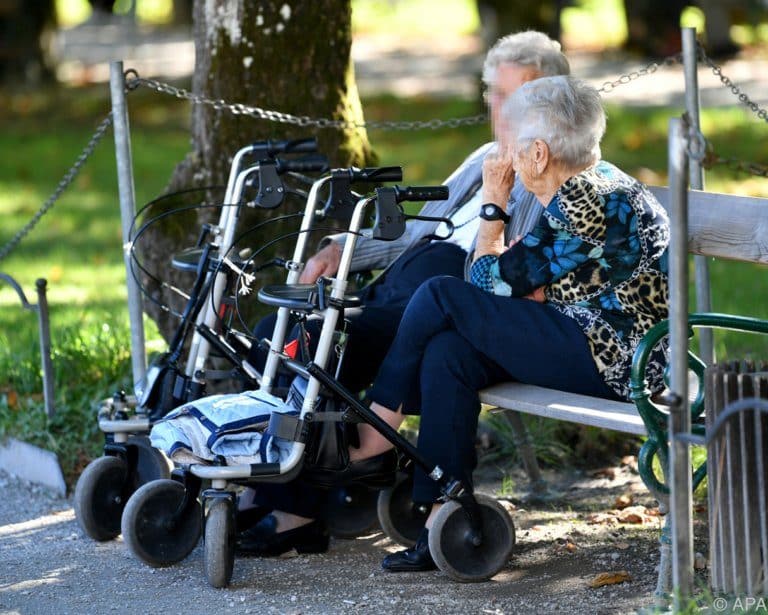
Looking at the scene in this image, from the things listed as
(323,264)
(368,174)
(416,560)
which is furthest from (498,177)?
(416,560)

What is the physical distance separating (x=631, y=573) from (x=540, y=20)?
9213mm

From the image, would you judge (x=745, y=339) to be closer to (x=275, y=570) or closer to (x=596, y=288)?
(x=596, y=288)

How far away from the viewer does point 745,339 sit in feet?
20.2

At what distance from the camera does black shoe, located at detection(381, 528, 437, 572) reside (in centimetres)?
397

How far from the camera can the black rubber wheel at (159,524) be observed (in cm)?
393

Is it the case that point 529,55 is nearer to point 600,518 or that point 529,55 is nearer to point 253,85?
point 253,85

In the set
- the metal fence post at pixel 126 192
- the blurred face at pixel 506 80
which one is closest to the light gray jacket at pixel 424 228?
the blurred face at pixel 506 80

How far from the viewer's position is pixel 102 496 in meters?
4.35

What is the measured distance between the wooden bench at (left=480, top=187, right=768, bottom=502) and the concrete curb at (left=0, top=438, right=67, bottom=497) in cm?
184

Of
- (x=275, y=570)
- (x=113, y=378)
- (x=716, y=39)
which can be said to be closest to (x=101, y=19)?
(x=716, y=39)

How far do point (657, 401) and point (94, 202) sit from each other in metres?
7.50

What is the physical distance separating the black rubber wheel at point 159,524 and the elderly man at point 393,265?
24 centimetres

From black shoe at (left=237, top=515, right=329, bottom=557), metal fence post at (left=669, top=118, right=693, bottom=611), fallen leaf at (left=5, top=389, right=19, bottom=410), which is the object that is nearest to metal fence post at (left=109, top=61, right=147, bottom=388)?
fallen leaf at (left=5, top=389, right=19, bottom=410)

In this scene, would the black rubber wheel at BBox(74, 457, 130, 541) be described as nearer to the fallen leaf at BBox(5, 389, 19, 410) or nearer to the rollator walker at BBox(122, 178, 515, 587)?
the rollator walker at BBox(122, 178, 515, 587)
